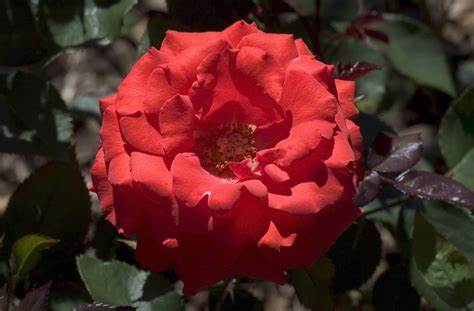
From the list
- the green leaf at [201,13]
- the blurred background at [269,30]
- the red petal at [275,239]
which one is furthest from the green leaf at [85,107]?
the red petal at [275,239]

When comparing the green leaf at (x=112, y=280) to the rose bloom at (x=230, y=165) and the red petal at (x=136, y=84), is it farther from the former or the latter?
the red petal at (x=136, y=84)

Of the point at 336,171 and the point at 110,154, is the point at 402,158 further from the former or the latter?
the point at 110,154

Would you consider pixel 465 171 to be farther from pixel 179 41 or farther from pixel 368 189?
pixel 179 41

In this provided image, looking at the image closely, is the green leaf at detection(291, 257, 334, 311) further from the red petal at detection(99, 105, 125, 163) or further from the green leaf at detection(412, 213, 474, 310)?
the red petal at detection(99, 105, 125, 163)

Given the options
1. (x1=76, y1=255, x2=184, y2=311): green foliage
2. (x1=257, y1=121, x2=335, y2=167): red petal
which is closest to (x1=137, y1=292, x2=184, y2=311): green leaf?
(x1=76, y1=255, x2=184, y2=311): green foliage

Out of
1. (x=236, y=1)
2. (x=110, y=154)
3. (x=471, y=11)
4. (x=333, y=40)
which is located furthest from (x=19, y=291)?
(x=471, y=11)
